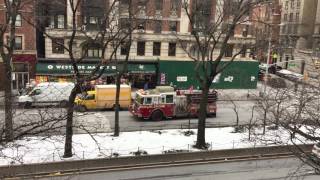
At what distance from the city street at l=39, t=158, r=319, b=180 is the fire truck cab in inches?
458

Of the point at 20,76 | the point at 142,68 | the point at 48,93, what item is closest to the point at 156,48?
the point at 142,68

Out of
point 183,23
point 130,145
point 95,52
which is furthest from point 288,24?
point 130,145

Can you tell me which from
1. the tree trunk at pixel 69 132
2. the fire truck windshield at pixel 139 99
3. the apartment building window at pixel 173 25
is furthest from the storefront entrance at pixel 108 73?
the tree trunk at pixel 69 132

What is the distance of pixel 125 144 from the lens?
25781 mm

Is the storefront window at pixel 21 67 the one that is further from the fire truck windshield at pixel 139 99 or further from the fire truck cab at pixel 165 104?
the fire truck windshield at pixel 139 99

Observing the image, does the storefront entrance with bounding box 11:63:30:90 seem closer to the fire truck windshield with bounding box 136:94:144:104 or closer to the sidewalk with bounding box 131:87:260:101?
the sidewalk with bounding box 131:87:260:101

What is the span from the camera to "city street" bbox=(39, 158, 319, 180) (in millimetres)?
21109

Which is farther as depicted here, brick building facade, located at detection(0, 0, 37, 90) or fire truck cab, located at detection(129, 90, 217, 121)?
brick building facade, located at detection(0, 0, 37, 90)

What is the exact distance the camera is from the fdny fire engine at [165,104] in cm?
3434

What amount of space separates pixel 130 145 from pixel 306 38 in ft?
194

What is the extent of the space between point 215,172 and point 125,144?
6.41 metres

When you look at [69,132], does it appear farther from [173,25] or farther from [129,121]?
[173,25]

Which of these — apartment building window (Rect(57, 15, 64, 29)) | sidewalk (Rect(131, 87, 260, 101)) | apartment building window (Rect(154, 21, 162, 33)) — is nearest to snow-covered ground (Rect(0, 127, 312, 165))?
sidewalk (Rect(131, 87, 260, 101))

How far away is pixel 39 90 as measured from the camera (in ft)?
124
